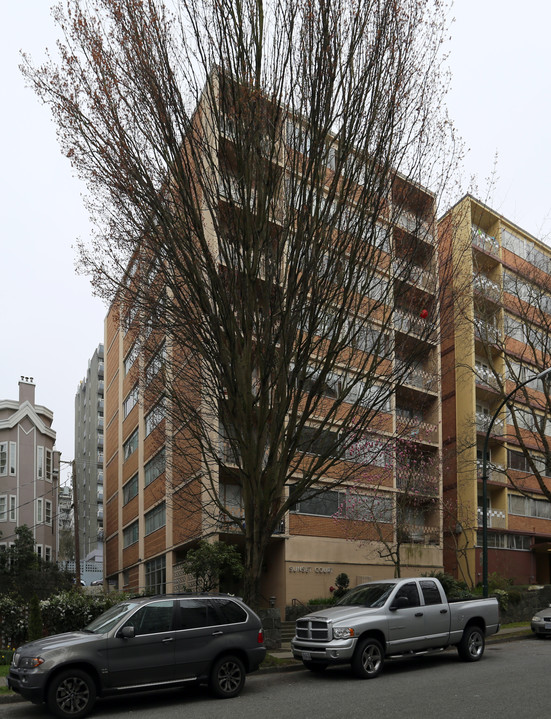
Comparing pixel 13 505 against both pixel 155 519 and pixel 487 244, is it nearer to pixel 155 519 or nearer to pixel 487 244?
pixel 155 519

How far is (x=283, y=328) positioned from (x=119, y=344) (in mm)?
36924

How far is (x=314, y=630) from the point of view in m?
13.8

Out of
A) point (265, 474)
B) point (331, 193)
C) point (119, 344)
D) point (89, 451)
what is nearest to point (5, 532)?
point (119, 344)

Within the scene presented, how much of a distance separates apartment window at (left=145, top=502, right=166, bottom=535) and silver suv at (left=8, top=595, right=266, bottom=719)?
933 inches

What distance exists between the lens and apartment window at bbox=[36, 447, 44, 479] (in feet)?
154

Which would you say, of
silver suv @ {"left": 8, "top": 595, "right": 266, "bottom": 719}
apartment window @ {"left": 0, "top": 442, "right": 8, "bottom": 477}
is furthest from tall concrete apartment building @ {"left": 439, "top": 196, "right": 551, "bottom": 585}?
silver suv @ {"left": 8, "top": 595, "right": 266, "bottom": 719}

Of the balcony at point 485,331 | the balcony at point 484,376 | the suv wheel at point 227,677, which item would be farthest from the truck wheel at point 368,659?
the balcony at point 484,376

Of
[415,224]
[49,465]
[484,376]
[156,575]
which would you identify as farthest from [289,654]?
[49,465]

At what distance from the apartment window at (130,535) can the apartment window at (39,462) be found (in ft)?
20.2

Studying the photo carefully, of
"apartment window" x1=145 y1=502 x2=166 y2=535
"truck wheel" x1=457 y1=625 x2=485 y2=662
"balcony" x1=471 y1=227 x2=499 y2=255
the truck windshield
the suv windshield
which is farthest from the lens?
"balcony" x1=471 y1=227 x2=499 y2=255

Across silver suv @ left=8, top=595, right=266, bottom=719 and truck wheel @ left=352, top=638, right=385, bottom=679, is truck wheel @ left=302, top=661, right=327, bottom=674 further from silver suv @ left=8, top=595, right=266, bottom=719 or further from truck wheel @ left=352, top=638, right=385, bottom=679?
silver suv @ left=8, top=595, right=266, bottom=719

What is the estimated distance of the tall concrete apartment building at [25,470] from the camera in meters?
44.9

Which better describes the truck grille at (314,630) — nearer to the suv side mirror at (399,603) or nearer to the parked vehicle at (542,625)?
the suv side mirror at (399,603)

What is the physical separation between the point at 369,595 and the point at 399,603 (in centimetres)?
67
